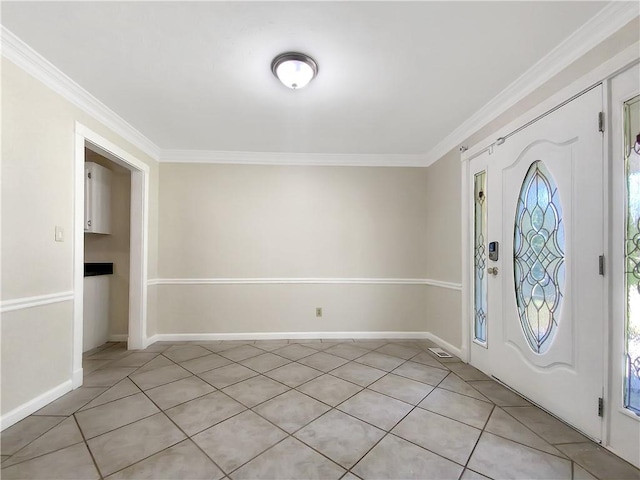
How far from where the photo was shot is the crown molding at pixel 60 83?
1.75 meters

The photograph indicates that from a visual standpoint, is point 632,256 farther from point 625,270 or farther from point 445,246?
point 445,246

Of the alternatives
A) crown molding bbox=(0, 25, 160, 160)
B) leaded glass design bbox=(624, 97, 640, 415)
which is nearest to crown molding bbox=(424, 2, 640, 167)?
→ leaded glass design bbox=(624, 97, 640, 415)

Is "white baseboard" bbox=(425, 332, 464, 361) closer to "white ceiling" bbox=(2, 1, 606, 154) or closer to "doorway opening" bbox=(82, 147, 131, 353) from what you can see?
"white ceiling" bbox=(2, 1, 606, 154)

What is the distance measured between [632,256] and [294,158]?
3.26m

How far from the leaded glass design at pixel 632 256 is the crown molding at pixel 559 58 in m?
0.46

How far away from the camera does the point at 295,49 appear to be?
1798 millimetres

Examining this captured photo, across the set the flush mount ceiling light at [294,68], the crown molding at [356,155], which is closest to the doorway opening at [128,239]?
the crown molding at [356,155]

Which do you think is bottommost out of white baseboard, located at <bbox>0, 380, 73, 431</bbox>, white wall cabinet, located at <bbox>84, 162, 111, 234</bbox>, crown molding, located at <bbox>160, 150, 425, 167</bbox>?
white baseboard, located at <bbox>0, 380, 73, 431</bbox>

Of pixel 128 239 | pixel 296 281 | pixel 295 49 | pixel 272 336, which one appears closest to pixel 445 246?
pixel 296 281

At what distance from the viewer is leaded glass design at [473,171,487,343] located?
104 inches

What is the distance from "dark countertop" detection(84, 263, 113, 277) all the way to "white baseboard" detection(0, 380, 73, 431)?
1.56 meters

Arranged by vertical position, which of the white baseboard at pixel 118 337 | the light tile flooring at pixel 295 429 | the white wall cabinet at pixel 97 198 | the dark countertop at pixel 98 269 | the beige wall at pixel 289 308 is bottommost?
the white baseboard at pixel 118 337

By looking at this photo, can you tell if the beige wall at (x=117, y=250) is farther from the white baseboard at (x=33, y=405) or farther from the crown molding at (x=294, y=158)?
the white baseboard at (x=33, y=405)

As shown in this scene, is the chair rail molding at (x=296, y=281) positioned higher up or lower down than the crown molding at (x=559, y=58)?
lower down
